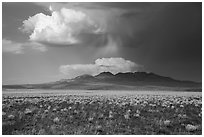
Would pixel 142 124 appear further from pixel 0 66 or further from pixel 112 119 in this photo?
pixel 0 66

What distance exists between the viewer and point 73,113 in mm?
19047

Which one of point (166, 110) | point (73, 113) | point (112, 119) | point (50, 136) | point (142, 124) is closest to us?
point (50, 136)

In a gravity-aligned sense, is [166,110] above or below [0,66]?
below

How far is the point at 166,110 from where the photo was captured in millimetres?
20766

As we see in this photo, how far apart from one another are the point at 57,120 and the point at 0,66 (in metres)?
4.85

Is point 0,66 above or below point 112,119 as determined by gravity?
above

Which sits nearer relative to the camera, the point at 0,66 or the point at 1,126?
the point at 1,126

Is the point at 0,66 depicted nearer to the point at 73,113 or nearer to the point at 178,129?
the point at 73,113

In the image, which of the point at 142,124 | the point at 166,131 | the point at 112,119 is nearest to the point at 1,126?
the point at 112,119

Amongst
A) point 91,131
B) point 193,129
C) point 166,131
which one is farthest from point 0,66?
point 193,129

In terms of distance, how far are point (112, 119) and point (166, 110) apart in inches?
211

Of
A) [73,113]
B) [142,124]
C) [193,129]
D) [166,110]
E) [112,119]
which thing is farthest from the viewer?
[166,110]

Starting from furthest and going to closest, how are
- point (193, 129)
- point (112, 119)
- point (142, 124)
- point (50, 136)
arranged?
1. point (112, 119)
2. point (142, 124)
3. point (193, 129)
4. point (50, 136)

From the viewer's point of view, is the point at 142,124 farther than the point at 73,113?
No
